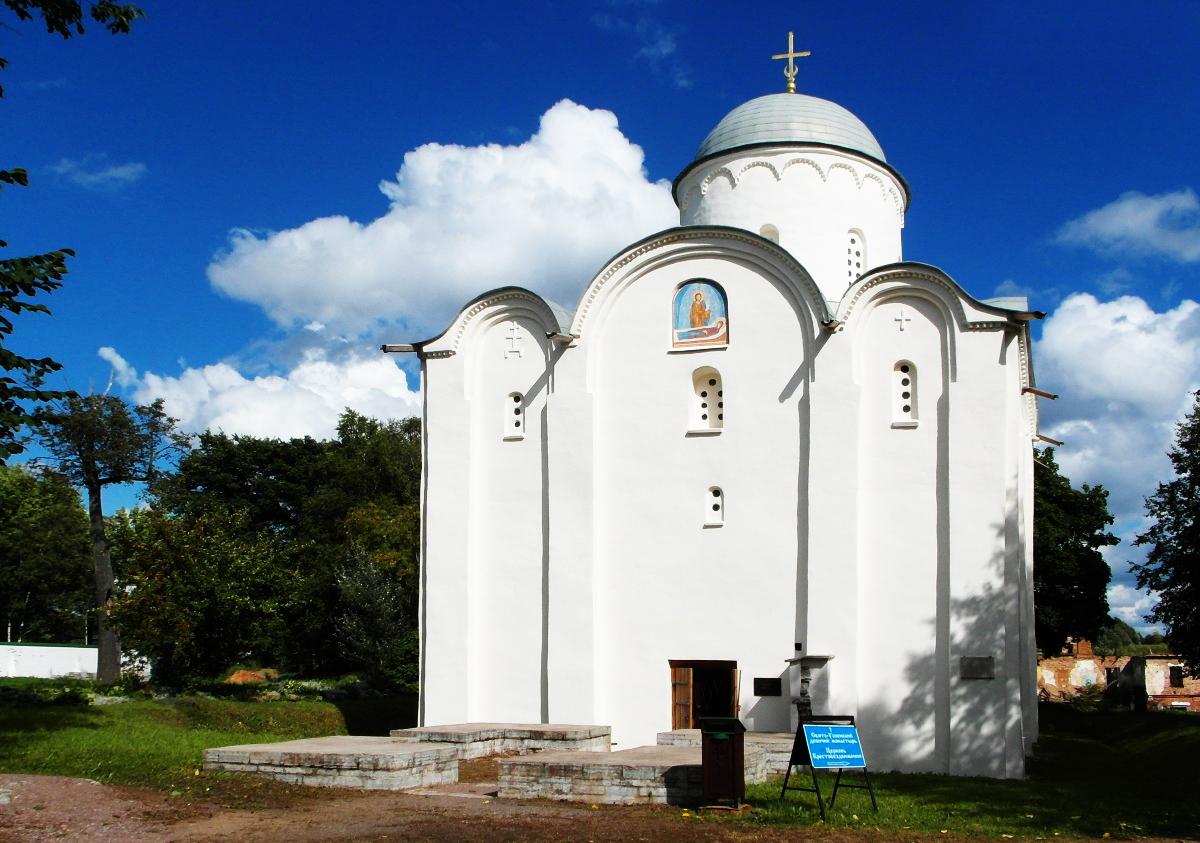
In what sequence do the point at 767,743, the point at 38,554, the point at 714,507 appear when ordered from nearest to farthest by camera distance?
1. the point at 767,743
2. the point at 714,507
3. the point at 38,554

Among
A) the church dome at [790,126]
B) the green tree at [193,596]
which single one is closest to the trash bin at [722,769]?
the church dome at [790,126]

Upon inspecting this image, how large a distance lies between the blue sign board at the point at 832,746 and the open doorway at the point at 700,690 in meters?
5.80

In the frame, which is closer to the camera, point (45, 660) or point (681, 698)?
point (681, 698)

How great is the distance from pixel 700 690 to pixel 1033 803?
225 inches

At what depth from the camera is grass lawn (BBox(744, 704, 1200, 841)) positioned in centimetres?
952

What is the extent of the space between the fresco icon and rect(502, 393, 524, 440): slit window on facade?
2.71 m

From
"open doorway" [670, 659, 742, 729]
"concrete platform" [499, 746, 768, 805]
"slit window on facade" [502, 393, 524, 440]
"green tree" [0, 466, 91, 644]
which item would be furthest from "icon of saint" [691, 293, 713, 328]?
"green tree" [0, 466, 91, 644]

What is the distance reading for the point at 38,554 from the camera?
41125mm

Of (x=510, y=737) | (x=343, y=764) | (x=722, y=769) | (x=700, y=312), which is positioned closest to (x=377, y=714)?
(x=510, y=737)

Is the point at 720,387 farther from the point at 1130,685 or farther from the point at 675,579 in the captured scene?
the point at 1130,685

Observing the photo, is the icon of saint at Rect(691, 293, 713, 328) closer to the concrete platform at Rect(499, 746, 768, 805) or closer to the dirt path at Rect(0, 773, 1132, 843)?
the concrete platform at Rect(499, 746, 768, 805)

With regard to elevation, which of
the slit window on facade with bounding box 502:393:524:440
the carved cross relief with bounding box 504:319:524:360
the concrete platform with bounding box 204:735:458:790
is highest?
the carved cross relief with bounding box 504:319:524:360

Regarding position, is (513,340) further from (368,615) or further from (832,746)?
(368,615)

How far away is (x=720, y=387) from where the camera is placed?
16594mm
